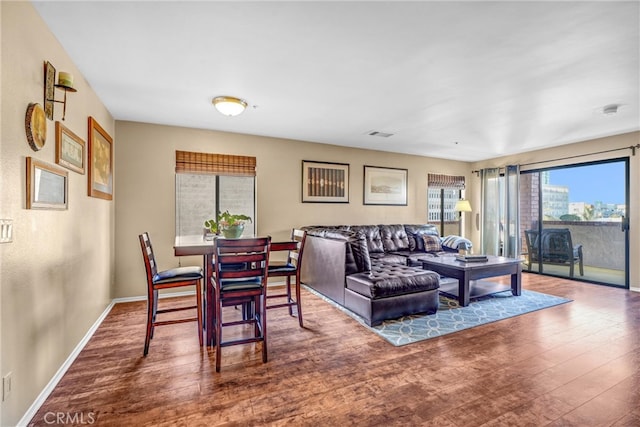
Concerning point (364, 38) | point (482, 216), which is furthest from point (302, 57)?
point (482, 216)

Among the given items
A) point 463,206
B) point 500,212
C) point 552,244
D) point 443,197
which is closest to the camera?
point 552,244

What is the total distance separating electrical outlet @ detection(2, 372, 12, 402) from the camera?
1.47 m

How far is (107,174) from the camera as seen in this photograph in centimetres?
344

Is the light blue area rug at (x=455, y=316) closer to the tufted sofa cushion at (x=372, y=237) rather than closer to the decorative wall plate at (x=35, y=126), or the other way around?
the tufted sofa cushion at (x=372, y=237)

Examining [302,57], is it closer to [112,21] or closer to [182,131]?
[112,21]

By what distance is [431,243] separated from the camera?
17.7ft

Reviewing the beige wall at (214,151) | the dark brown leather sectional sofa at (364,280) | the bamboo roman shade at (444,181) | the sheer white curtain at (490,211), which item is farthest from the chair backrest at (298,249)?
the sheer white curtain at (490,211)

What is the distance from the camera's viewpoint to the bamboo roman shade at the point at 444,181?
649 centimetres

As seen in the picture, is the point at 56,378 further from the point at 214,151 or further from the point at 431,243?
the point at 431,243

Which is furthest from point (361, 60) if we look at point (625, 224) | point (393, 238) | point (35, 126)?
point (625, 224)

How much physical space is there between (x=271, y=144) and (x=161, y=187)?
5.73 feet

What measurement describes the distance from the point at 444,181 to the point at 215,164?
485 centimetres

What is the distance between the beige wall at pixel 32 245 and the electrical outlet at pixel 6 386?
2 cm

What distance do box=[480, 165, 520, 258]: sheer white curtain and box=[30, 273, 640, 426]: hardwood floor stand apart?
2.96 m
